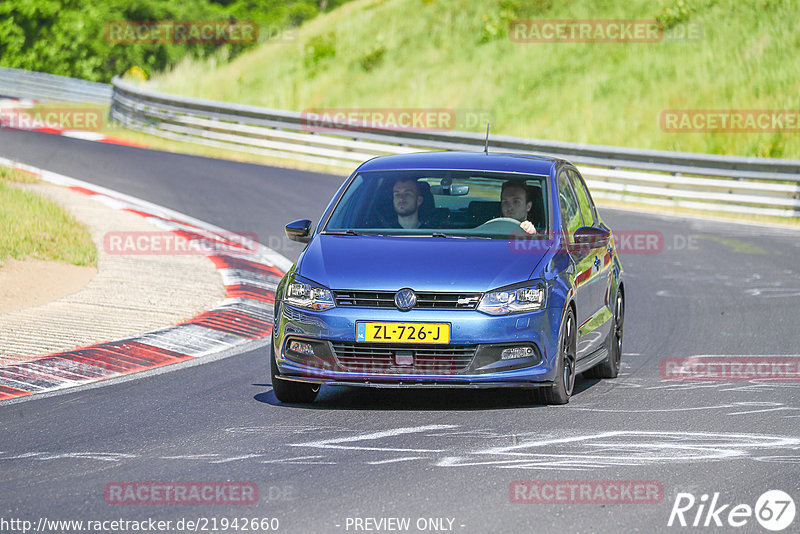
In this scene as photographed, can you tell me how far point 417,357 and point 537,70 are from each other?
31394 mm

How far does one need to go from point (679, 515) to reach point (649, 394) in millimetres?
3384

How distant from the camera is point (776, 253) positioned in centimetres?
1869

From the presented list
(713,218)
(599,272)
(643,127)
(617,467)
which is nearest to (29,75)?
(643,127)

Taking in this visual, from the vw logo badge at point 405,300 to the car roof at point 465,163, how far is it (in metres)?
1.69

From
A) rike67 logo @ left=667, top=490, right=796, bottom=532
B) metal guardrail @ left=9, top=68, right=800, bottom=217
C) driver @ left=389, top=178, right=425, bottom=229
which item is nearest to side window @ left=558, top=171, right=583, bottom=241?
driver @ left=389, top=178, right=425, bottom=229

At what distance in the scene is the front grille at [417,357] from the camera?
806 cm

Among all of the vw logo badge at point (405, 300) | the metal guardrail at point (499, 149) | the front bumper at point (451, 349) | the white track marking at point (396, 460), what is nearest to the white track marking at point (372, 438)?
the white track marking at point (396, 460)

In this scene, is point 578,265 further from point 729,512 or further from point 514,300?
point 729,512

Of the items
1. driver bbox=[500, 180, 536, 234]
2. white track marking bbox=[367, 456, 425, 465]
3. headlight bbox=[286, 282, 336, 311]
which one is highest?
driver bbox=[500, 180, 536, 234]

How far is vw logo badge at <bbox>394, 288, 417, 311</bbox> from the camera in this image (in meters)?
8.03

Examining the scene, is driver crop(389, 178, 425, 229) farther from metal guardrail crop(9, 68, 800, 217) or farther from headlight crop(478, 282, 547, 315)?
metal guardrail crop(9, 68, 800, 217)

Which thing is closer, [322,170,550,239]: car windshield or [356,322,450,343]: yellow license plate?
[356,322,450,343]: yellow license plate

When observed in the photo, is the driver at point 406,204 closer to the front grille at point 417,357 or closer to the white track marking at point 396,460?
the front grille at point 417,357

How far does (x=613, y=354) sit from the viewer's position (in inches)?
393
